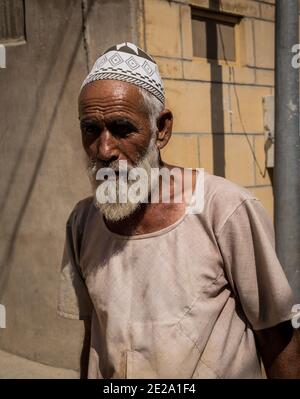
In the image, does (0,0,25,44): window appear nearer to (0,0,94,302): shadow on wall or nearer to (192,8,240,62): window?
(0,0,94,302): shadow on wall

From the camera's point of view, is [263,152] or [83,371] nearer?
[83,371]

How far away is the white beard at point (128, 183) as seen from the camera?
A: 5.65 ft

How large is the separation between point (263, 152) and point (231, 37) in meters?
1.14

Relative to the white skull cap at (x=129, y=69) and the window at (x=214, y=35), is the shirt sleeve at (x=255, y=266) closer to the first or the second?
→ the white skull cap at (x=129, y=69)

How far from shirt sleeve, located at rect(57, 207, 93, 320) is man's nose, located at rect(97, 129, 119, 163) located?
364 millimetres

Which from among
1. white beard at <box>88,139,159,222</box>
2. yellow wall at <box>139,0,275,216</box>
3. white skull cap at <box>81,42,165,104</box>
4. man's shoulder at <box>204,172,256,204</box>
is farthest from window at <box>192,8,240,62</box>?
man's shoulder at <box>204,172,256,204</box>

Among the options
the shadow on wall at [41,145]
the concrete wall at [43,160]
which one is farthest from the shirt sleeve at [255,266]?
the shadow on wall at [41,145]

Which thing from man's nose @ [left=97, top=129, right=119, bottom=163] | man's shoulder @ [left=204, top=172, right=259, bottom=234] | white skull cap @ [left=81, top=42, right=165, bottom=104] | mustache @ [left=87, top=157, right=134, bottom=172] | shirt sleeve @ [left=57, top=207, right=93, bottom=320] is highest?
white skull cap @ [left=81, top=42, right=165, bottom=104]

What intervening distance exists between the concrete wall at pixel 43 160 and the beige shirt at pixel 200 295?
279 centimetres

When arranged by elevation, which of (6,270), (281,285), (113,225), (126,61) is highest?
(126,61)

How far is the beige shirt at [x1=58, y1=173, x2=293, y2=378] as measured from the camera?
5.12 ft

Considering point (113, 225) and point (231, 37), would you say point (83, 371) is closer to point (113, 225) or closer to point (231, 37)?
point (113, 225)
